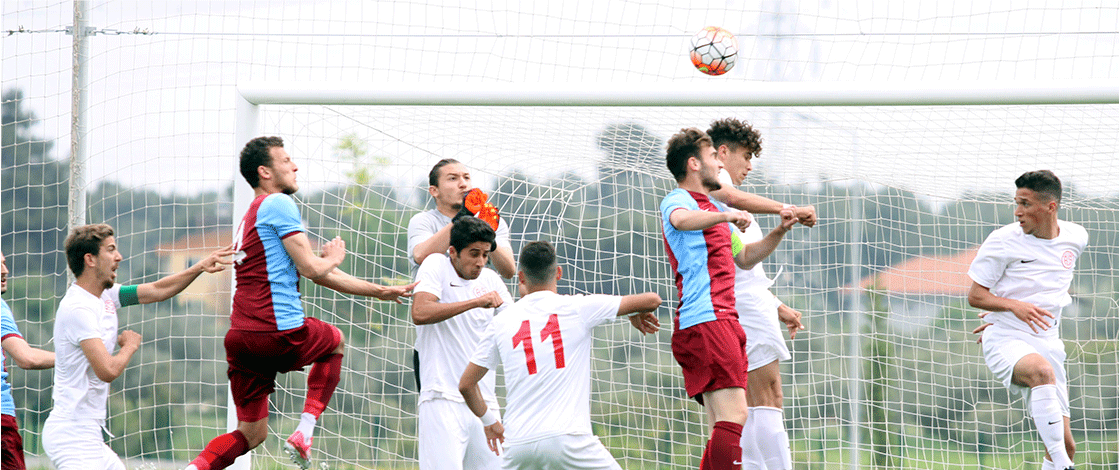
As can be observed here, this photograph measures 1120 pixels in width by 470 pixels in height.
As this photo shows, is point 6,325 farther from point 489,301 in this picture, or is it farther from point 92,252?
point 489,301

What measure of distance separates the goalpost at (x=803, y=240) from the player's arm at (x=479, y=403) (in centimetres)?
224

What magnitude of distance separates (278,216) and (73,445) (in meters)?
1.46

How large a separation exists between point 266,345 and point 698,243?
227 cm

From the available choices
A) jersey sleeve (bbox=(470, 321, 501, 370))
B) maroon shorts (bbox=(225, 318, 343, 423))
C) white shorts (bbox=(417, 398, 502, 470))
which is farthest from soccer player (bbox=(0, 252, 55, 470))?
jersey sleeve (bbox=(470, 321, 501, 370))

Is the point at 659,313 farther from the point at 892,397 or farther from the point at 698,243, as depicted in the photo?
the point at 698,243

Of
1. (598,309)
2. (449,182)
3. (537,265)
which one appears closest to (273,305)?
(449,182)

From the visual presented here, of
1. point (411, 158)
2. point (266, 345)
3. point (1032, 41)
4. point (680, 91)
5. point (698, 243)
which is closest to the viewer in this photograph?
point (698, 243)

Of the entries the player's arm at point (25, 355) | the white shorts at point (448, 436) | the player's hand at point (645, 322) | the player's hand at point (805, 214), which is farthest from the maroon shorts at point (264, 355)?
the player's hand at point (805, 214)

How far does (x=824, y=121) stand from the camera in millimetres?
6434

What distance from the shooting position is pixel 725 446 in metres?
4.11

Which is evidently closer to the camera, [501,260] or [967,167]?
[501,260]

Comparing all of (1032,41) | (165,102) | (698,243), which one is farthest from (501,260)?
(1032,41)

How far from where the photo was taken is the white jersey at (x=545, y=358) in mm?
3660

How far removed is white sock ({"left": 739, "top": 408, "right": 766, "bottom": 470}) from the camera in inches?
194
